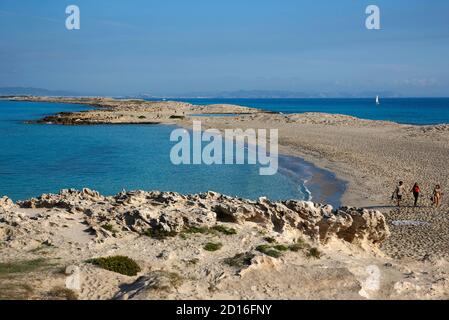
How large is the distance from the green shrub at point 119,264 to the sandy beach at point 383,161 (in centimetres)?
447

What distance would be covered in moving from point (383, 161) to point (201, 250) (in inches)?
987

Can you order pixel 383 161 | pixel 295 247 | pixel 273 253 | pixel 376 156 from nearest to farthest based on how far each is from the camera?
pixel 273 253
pixel 295 247
pixel 383 161
pixel 376 156

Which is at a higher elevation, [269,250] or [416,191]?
Answer: [269,250]

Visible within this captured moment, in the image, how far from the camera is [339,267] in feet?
35.8

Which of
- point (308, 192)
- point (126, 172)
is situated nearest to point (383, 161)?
point (308, 192)

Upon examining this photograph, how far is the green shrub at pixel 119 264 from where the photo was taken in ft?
33.1

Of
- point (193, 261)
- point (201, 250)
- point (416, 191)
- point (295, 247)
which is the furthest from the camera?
point (416, 191)

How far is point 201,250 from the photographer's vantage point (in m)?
11.3

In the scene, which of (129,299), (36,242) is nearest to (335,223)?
(129,299)

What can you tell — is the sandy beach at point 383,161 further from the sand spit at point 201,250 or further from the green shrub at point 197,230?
the green shrub at point 197,230

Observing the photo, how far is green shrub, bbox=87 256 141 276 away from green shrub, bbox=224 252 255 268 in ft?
6.53

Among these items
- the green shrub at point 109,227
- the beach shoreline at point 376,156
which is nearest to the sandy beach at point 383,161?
the beach shoreline at point 376,156

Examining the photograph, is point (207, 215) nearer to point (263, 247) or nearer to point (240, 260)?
point (263, 247)

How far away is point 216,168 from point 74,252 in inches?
900
